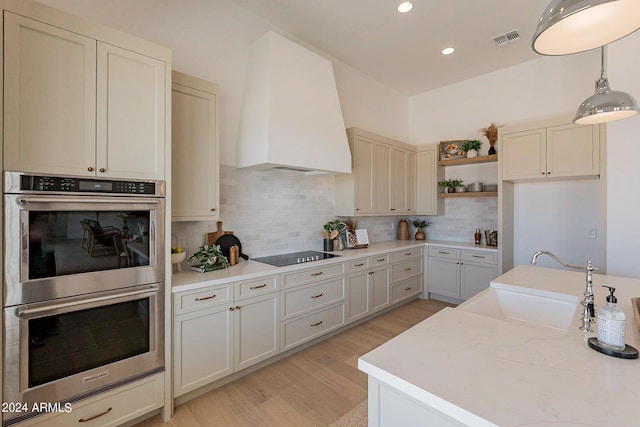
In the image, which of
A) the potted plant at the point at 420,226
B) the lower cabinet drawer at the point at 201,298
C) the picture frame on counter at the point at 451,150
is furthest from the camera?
the potted plant at the point at 420,226

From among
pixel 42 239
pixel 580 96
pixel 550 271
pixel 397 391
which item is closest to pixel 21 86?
pixel 42 239

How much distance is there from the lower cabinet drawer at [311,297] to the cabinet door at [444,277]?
76.2 inches

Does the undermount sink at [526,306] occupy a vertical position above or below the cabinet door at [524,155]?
below

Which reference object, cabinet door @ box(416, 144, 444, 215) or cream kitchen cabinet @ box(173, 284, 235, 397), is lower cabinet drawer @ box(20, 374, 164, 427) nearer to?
cream kitchen cabinet @ box(173, 284, 235, 397)

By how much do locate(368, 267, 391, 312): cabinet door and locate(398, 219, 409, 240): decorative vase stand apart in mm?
1302

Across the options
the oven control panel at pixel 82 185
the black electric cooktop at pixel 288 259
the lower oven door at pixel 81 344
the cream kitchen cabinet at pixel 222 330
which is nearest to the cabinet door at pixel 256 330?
the cream kitchen cabinet at pixel 222 330

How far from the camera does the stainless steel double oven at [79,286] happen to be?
4.66ft

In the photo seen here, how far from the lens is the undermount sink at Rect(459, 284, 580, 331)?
1673 millimetres

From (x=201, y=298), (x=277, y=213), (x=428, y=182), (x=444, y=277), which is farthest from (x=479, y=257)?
(x=201, y=298)

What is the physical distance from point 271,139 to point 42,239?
66.2 inches

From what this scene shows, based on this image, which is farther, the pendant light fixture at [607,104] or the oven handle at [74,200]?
the pendant light fixture at [607,104]

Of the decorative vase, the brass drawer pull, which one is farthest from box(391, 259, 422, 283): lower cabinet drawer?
the brass drawer pull

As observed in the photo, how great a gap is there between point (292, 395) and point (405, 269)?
246 cm

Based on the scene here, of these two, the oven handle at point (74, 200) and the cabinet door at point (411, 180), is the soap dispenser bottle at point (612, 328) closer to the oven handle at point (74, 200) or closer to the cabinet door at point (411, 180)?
the oven handle at point (74, 200)
